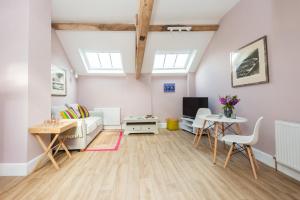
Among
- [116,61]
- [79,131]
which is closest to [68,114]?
[79,131]

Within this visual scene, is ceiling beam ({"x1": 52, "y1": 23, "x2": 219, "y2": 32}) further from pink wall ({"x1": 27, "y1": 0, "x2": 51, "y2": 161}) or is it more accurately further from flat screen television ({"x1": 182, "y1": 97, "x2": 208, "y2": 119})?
flat screen television ({"x1": 182, "y1": 97, "x2": 208, "y2": 119})

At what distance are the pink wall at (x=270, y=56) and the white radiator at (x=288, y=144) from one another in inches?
7.8

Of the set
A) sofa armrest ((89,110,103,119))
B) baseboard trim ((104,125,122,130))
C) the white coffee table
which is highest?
sofa armrest ((89,110,103,119))

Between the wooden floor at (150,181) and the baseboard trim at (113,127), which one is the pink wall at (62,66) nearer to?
the baseboard trim at (113,127)

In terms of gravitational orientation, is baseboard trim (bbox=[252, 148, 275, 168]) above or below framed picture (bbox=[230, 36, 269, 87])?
below

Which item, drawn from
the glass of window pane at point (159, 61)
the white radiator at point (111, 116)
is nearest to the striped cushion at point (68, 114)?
the white radiator at point (111, 116)

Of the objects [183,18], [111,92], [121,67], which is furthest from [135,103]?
[183,18]

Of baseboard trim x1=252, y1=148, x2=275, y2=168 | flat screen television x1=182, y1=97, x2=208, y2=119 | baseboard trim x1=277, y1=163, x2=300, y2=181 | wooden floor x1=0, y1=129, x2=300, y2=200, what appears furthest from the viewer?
flat screen television x1=182, y1=97, x2=208, y2=119

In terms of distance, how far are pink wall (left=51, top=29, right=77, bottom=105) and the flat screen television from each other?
373 centimetres

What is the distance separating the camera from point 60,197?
5.41ft

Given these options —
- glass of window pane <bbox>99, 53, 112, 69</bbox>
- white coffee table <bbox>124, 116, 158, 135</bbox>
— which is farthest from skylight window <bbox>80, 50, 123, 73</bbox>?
white coffee table <bbox>124, 116, 158, 135</bbox>

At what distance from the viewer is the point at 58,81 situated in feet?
13.9

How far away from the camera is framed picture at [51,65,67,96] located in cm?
396

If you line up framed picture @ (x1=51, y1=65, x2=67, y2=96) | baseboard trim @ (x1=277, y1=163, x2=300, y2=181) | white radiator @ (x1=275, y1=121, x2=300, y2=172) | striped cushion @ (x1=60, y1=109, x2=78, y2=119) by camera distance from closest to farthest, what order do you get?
white radiator @ (x1=275, y1=121, x2=300, y2=172) < baseboard trim @ (x1=277, y1=163, x2=300, y2=181) < striped cushion @ (x1=60, y1=109, x2=78, y2=119) < framed picture @ (x1=51, y1=65, x2=67, y2=96)
